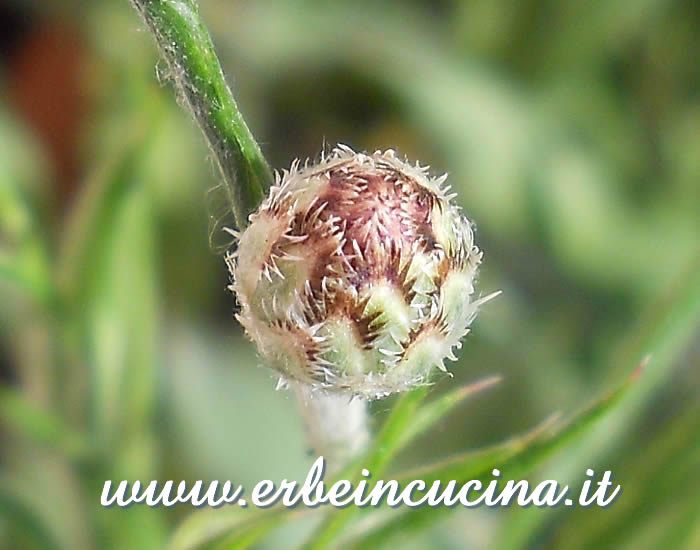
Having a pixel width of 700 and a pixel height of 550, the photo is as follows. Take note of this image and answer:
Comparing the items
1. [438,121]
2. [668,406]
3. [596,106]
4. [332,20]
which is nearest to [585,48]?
[596,106]

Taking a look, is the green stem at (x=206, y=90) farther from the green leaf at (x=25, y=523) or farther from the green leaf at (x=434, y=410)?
the green leaf at (x=25, y=523)

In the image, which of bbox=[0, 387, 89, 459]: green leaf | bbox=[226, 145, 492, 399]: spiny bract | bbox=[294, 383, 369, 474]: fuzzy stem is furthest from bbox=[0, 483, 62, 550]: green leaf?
bbox=[226, 145, 492, 399]: spiny bract

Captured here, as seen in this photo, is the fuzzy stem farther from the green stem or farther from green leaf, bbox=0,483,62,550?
green leaf, bbox=0,483,62,550

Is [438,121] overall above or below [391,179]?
below

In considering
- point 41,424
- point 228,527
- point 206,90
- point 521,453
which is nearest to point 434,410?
point 521,453

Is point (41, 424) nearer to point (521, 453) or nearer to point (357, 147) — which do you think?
point (521, 453)

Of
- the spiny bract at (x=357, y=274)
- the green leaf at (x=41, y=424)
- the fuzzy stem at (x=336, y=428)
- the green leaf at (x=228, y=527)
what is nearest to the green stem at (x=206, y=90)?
the spiny bract at (x=357, y=274)

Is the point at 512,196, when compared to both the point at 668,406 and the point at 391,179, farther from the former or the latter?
the point at 391,179
